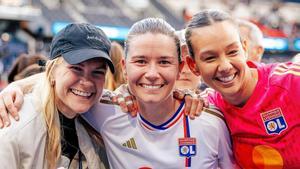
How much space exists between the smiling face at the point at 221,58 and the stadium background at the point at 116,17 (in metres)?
9.75

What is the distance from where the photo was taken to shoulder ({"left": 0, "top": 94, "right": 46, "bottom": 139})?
2.07 m

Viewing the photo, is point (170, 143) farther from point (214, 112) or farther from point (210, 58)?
point (210, 58)

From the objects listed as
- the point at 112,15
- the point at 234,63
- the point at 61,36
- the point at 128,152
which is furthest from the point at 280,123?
the point at 112,15

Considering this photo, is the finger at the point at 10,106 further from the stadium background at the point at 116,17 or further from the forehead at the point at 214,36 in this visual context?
the stadium background at the point at 116,17

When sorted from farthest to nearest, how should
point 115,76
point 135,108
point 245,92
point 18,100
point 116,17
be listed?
1. point 116,17
2. point 115,76
3. point 135,108
4. point 245,92
5. point 18,100

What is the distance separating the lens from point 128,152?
2.44 m

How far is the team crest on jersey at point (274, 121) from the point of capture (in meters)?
2.28

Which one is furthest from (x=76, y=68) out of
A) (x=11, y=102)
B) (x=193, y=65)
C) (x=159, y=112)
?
(x=193, y=65)

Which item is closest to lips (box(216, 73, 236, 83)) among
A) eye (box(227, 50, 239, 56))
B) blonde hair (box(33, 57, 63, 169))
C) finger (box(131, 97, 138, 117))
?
eye (box(227, 50, 239, 56))

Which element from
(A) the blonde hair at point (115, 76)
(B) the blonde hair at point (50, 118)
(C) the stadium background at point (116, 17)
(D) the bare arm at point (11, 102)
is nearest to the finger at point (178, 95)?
(B) the blonde hair at point (50, 118)

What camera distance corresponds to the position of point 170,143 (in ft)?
7.84

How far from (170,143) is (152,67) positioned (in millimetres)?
412

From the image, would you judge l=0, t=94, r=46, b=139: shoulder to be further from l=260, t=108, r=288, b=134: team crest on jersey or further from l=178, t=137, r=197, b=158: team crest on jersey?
l=260, t=108, r=288, b=134: team crest on jersey

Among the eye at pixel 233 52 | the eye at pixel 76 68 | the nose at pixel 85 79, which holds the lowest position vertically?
the nose at pixel 85 79
